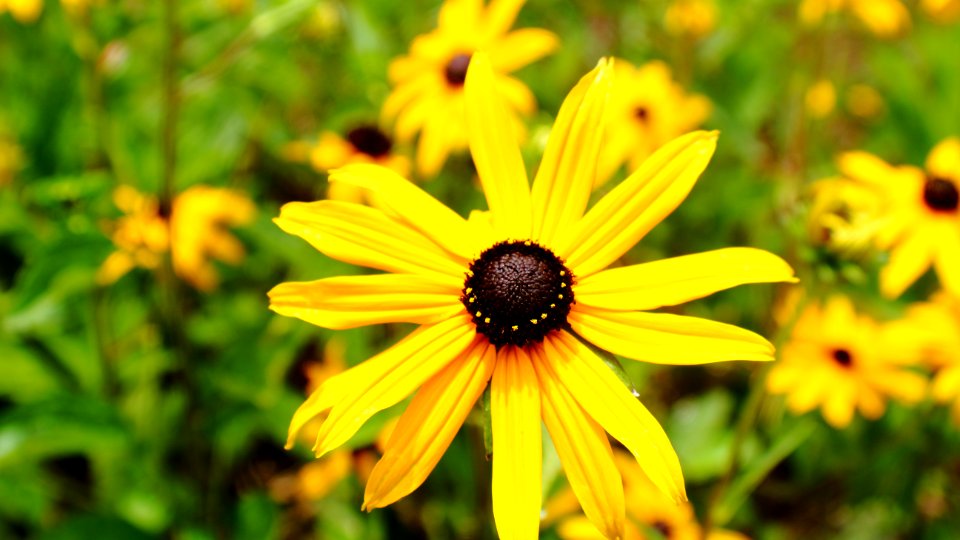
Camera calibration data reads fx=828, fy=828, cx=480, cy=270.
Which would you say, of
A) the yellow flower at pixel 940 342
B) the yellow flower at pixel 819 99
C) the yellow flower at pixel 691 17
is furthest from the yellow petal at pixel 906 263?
the yellow flower at pixel 691 17

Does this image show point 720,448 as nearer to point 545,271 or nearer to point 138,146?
point 545,271

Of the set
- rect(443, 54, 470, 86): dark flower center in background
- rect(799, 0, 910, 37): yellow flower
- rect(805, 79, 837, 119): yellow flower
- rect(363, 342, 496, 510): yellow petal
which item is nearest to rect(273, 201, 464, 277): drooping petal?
rect(363, 342, 496, 510): yellow petal

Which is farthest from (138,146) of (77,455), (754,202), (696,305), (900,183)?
(900,183)

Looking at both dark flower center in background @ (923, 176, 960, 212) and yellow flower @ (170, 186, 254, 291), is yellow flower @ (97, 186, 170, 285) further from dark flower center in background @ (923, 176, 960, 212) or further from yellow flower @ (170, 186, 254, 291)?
dark flower center in background @ (923, 176, 960, 212)

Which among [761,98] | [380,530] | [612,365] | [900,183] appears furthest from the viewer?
[761,98]

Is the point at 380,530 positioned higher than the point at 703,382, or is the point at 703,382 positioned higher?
the point at 703,382

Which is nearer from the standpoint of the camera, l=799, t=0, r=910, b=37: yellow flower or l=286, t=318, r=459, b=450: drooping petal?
l=286, t=318, r=459, b=450: drooping petal

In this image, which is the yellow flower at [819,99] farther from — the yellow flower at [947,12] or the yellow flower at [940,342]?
the yellow flower at [940,342]
